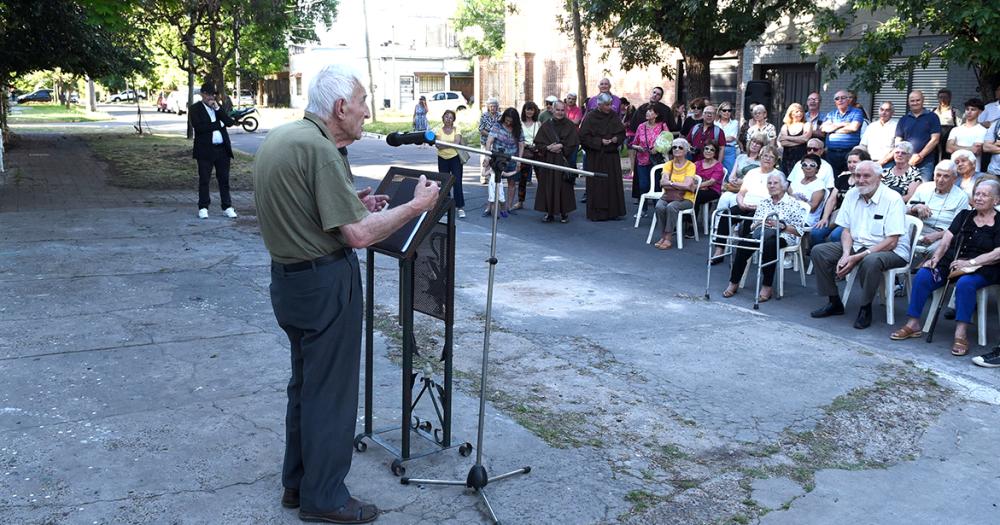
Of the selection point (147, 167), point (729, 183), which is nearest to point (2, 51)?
point (147, 167)

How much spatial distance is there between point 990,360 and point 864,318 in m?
1.15

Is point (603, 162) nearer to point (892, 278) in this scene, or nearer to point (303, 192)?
point (892, 278)

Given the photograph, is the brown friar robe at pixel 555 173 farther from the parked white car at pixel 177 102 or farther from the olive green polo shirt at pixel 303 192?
the parked white car at pixel 177 102

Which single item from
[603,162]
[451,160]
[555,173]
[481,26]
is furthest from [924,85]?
[481,26]

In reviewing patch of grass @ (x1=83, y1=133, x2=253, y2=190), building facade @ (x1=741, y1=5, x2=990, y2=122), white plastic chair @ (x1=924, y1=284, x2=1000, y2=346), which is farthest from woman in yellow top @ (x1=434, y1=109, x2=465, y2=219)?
white plastic chair @ (x1=924, y1=284, x2=1000, y2=346)

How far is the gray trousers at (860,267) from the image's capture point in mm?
7340

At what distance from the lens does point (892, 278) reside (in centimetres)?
739

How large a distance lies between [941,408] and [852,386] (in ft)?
1.74

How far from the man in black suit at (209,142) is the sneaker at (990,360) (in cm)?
915

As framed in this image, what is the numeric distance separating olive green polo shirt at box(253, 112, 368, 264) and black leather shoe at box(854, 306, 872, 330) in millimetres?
5227

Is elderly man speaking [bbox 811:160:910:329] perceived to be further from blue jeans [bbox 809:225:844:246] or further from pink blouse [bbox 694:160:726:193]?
pink blouse [bbox 694:160:726:193]

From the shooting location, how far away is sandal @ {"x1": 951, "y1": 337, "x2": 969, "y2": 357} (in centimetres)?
654

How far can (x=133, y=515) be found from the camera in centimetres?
382

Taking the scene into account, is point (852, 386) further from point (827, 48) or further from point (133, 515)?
point (827, 48)
